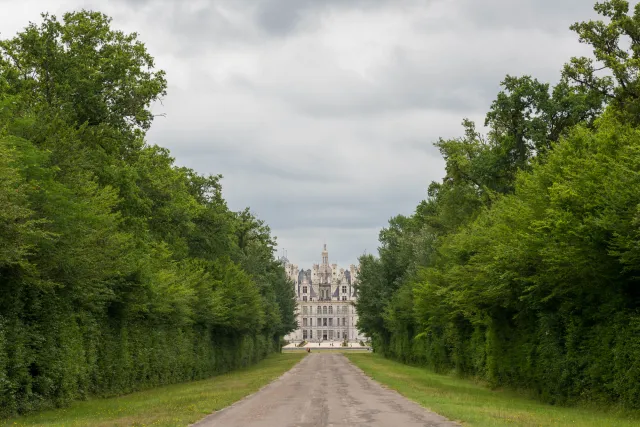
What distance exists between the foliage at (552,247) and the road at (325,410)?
20.4 ft

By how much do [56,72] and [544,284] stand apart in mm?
26642

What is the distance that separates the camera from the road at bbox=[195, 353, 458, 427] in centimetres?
1970

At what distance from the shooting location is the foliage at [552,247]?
21469 mm

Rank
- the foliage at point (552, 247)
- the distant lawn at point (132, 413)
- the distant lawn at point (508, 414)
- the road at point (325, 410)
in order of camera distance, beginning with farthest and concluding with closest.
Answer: the foliage at point (552, 247) < the distant lawn at point (132, 413) < the road at point (325, 410) < the distant lawn at point (508, 414)

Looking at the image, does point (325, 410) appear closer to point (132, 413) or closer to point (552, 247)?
point (132, 413)

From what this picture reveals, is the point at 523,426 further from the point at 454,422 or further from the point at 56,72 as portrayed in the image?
the point at 56,72

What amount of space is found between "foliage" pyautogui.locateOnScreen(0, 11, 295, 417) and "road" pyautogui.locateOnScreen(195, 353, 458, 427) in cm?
671

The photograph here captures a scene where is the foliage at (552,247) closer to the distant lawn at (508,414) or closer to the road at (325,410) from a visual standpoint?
the distant lawn at (508,414)

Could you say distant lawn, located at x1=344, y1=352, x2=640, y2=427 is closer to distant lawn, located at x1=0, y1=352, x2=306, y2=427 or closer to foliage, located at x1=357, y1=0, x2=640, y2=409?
foliage, located at x1=357, y1=0, x2=640, y2=409

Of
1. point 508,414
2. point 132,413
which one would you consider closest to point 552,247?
point 508,414

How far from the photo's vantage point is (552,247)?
22.6 metres

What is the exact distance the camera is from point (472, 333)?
46031 millimetres

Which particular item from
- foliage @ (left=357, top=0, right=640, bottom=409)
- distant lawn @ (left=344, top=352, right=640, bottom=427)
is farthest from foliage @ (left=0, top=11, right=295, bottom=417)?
foliage @ (left=357, top=0, right=640, bottom=409)

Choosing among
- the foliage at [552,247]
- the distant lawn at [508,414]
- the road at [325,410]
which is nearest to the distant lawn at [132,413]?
the road at [325,410]
